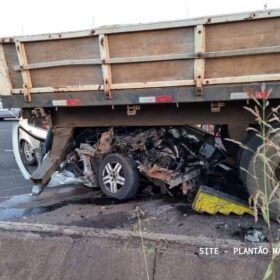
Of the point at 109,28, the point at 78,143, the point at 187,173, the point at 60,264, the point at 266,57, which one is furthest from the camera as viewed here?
the point at 78,143

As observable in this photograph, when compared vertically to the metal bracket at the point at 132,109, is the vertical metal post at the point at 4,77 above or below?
above

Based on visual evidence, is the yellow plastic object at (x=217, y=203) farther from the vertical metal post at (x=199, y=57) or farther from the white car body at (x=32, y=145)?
the white car body at (x=32, y=145)

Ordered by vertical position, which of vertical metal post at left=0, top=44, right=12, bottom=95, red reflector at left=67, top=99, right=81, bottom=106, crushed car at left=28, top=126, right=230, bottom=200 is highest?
vertical metal post at left=0, top=44, right=12, bottom=95

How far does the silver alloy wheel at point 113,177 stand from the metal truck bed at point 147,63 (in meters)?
1.03

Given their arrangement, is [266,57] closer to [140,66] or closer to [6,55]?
[140,66]

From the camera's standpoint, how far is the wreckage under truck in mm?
3812

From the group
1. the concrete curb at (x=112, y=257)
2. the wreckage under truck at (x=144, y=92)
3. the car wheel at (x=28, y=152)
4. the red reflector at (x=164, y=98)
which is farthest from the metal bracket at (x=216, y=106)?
the car wheel at (x=28, y=152)

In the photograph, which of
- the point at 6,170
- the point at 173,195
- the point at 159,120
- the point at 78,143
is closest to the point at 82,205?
the point at 78,143

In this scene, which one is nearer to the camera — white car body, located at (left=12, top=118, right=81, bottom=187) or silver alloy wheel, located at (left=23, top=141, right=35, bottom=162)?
white car body, located at (left=12, top=118, right=81, bottom=187)

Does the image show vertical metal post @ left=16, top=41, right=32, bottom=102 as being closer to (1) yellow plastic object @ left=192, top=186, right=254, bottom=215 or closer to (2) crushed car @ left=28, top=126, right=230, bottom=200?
(2) crushed car @ left=28, top=126, right=230, bottom=200

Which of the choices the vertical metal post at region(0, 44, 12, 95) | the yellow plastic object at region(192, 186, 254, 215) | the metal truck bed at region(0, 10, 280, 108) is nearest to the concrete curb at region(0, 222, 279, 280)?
the yellow plastic object at region(192, 186, 254, 215)

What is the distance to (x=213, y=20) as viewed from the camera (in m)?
3.77

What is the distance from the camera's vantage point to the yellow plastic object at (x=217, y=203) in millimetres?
4238

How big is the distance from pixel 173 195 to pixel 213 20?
2.39 m
